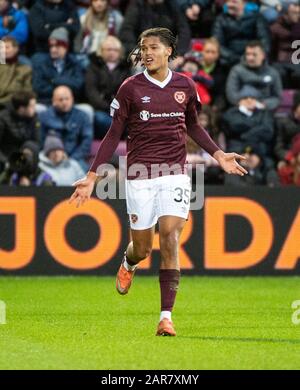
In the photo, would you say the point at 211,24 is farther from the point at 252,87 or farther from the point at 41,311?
the point at 41,311

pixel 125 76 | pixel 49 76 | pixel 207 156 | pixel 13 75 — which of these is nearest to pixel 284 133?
pixel 207 156

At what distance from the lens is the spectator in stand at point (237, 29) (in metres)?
18.0

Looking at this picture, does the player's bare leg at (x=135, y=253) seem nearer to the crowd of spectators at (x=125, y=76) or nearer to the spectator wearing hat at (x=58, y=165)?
the crowd of spectators at (x=125, y=76)

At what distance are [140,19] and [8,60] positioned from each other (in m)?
2.11

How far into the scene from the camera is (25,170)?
1567cm

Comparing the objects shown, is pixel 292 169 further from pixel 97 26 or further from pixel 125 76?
pixel 97 26

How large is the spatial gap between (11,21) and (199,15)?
2872 mm

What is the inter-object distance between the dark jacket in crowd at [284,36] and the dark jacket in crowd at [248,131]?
5.57 feet

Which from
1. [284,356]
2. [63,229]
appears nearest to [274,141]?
[63,229]

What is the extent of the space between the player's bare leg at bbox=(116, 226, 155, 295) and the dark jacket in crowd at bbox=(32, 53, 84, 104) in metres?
6.67

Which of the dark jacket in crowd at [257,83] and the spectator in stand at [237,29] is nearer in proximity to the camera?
the dark jacket in crowd at [257,83]

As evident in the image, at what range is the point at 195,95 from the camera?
9.86 metres

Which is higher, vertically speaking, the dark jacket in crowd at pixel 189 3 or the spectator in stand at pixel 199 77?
the dark jacket in crowd at pixel 189 3

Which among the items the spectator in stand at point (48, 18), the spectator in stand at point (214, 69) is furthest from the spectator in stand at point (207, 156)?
the spectator in stand at point (48, 18)
